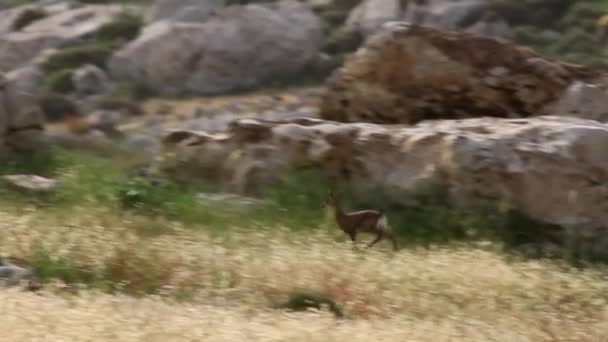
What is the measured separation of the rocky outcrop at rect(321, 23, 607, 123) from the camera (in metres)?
12.9

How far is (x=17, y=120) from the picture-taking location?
14539mm

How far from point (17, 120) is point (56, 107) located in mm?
16164

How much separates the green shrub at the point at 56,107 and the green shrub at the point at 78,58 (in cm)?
694

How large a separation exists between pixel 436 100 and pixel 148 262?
5975mm

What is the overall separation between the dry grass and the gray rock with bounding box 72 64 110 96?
25.1m

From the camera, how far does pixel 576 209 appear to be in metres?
10.0

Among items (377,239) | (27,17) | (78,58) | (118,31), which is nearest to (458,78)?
(377,239)

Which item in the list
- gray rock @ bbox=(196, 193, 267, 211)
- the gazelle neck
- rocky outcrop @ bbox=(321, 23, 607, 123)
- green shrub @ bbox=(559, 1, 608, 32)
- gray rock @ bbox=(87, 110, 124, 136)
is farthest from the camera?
green shrub @ bbox=(559, 1, 608, 32)

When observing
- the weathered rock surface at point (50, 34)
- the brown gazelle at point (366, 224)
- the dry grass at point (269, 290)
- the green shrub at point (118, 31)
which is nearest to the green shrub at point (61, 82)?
the weathered rock surface at point (50, 34)

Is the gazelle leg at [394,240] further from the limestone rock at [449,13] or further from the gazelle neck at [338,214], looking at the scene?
the limestone rock at [449,13]

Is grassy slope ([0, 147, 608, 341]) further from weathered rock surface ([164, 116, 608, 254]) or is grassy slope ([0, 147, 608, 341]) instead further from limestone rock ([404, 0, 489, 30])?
limestone rock ([404, 0, 489, 30])

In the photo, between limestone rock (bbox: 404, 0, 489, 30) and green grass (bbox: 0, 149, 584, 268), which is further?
limestone rock (bbox: 404, 0, 489, 30)

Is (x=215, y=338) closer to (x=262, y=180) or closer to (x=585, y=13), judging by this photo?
(x=262, y=180)

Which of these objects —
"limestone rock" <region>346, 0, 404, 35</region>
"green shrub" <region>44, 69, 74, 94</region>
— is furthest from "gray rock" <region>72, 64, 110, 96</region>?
"limestone rock" <region>346, 0, 404, 35</region>
